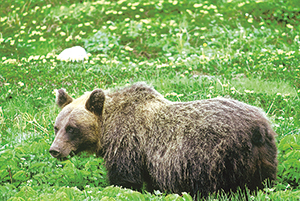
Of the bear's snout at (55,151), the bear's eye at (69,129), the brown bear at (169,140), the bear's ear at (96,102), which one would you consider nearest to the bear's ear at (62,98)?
the brown bear at (169,140)

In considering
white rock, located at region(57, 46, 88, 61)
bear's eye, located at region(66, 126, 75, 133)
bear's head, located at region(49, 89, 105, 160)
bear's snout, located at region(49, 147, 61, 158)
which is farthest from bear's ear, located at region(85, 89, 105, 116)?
white rock, located at region(57, 46, 88, 61)

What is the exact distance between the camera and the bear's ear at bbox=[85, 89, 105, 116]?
14.8ft

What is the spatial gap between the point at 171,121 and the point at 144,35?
21.1 feet

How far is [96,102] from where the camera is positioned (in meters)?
4.55

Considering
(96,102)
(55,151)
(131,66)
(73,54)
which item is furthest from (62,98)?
(73,54)

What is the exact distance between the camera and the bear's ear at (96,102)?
451 cm

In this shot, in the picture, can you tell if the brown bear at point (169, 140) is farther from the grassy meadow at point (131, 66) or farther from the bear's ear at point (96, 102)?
the grassy meadow at point (131, 66)

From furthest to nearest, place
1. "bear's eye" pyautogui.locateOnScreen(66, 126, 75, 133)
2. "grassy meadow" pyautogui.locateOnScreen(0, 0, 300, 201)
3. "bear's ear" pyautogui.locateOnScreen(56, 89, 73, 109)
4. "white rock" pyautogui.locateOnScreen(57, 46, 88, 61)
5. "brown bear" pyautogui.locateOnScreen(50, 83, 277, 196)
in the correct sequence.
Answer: "white rock" pyautogui.locateOnScreen(57, 46, 88, 61) → "bear's ear" pyautogui.locateOnScreen(56, 89, 73, 109) → "grassy meadow" pyautogui.locateOnScreen(0, 0, 300, 201) → "bear's eye" pyautogui.locateOnScreen(66, 126, 75, 133) → "brown bear" pyautogui.locateOnScreen(50, 83, 277, 196)

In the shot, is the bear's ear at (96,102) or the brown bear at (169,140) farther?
the bear's ear at (96,102)

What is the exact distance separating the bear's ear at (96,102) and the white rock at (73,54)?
14.9 feet

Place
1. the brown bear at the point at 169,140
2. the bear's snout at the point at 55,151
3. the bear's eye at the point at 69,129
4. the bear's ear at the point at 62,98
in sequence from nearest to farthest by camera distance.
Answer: the brown bear at the point at 169,140 → the bear's snout at the point at 55,151 → the bear's eye at the point at 69,129 → the bear's ear at the point at 62,98

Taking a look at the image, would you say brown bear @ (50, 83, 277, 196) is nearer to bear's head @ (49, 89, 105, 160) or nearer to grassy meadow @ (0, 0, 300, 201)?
bear's head @ (49, 89, 105, 160)

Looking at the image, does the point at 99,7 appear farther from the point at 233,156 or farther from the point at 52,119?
the point at 233,156

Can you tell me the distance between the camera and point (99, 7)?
38.9ft
